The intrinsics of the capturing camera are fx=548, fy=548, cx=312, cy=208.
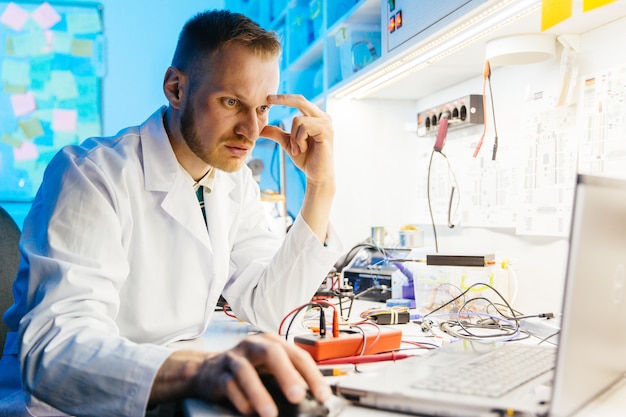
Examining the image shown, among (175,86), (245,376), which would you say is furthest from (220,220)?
(245,376)

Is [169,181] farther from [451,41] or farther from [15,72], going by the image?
[15,72]

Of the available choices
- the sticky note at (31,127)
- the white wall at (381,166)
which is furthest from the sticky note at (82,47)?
the white wall at (381,166)

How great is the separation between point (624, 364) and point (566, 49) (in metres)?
0.89

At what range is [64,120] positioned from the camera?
3111 mm

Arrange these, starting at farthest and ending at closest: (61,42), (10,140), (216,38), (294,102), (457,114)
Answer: (61,42)
(10,140)
(457,114)
(294,102)
(216,38)

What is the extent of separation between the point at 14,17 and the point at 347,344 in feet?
9.92

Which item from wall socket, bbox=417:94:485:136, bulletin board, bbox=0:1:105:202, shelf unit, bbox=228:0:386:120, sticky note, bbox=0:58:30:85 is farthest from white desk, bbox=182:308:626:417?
sticky note, bbox=0:58:30:85

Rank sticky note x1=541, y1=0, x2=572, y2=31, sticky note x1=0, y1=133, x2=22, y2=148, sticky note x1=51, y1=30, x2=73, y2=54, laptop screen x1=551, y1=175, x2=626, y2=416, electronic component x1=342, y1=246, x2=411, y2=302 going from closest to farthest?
laptop screen x1=551, y1=175, x2=626, y2=416
sticky note x1=541, y1=0, x2=572, y2=31
electronic component x1=342, y1=246, x2=411, y2=302
sticky note x1=0, y1=133, x2=22, y2=148
sticky note x1=51, y1=30, x2=73, y2=54

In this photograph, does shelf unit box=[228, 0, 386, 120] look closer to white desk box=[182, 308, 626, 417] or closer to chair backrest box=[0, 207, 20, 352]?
chair backrest box=[0, 207, 20, 352]

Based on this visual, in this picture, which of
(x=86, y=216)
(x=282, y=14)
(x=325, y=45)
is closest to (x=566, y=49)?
(x=325, y=45)

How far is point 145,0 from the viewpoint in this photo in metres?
3.31

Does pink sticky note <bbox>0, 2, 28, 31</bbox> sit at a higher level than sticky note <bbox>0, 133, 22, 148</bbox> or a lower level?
higher

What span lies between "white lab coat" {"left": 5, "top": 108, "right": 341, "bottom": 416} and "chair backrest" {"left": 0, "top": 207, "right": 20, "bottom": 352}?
0.31m

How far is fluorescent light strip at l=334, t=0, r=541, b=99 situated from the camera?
1.19m
